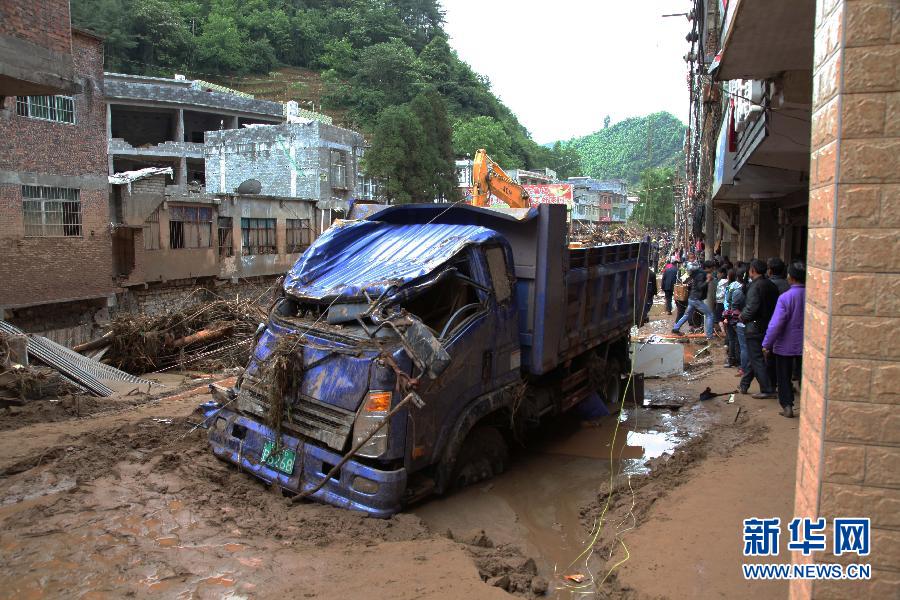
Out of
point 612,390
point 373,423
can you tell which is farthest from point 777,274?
point 373,423

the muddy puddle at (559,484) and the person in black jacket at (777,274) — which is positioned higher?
the person in black jacket at (777,274)

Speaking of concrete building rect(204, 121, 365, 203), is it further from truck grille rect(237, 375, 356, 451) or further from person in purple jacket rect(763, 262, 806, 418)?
truck grille rect(237, 375, 356, 451)

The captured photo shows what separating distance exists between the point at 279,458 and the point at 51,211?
661 inches

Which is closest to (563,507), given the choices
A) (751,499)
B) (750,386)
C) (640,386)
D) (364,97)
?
(751,499)

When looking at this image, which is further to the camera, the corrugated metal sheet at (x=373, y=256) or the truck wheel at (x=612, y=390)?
the truck wheel at (x=612, y=390)

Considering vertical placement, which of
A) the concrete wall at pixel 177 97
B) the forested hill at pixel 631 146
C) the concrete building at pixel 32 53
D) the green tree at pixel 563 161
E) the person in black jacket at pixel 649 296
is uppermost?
the forested hill at pixel 631 146

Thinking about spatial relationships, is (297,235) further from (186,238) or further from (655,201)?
(655,201)

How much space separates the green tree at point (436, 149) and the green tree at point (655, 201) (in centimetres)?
3509

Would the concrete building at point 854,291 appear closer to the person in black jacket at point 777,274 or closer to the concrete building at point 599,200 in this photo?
the person in black jacket at point 777,274

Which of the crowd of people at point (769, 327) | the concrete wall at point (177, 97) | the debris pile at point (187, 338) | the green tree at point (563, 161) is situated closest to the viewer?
the crowd of people at point (769, 327)

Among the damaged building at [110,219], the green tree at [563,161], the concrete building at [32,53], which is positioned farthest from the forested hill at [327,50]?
the concrete building at [32,53]

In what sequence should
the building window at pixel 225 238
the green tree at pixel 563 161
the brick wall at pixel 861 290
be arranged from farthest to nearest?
the green tree at pixel 563 161
the building window at pixel 225 238
the brick wall at pixel 861 290

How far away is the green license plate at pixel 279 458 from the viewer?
480 cm

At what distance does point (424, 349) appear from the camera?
4.59m
